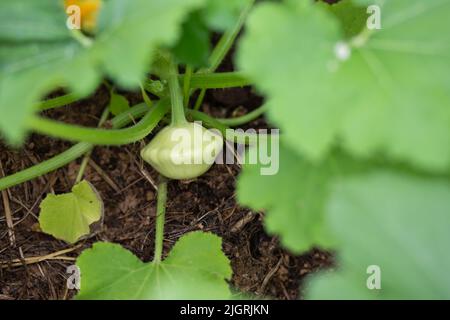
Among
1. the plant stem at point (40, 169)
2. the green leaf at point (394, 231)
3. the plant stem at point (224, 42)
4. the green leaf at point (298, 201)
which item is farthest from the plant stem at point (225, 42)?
the green leaf at point (394, 231)

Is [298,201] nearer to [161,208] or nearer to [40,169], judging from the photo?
[161,208]

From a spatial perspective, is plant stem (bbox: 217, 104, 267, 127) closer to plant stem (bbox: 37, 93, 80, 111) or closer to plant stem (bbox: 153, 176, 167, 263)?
plant stem (bbox: 153, 176, 167, 263)

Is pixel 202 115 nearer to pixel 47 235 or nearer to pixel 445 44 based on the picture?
pixel 47 235

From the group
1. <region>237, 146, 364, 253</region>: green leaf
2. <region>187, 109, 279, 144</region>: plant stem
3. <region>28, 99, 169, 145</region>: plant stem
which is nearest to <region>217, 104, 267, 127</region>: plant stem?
<region>187, 109, 279, 144</region>: plant stem

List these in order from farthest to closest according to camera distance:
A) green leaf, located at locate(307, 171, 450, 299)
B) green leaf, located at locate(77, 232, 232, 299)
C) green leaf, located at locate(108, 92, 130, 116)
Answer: green leaf, located at locate(108, 92, 130, 116) → green leaf, located at locate(77, 232, 232, 299) → green leaf, located at locate(307, 171, 450, 299)

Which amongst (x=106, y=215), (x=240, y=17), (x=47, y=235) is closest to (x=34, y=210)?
(x=47, y=235)

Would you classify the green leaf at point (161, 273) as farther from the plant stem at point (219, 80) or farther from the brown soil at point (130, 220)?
the plant stem at point (219, 80)
